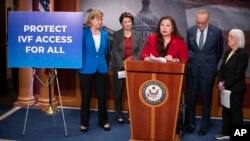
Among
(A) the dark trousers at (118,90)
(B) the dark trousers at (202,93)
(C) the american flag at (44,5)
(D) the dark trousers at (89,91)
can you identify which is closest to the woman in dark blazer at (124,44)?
(A) the dark trousers at (118,90)

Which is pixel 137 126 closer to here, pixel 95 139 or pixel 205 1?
pixel 95 139

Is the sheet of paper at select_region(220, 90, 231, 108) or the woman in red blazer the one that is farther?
the sheet of paper at select_region(220, 90, 231, 108)

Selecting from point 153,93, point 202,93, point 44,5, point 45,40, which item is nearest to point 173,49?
point 153,93

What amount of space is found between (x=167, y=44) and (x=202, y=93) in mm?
976

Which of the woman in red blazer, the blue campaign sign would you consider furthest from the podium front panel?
the blue campaign sign

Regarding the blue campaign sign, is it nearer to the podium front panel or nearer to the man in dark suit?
the podium front panel

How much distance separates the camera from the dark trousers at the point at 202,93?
494 centimetres

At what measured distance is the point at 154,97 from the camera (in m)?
4.19

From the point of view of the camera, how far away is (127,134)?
198 inches

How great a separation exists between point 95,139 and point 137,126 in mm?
695

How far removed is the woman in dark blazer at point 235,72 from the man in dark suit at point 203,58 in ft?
0.65

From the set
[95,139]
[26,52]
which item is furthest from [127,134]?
[26,52]

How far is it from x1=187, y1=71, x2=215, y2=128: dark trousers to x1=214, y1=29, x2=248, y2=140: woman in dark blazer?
227 millimetres

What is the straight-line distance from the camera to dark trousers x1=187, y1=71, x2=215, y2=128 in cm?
494
